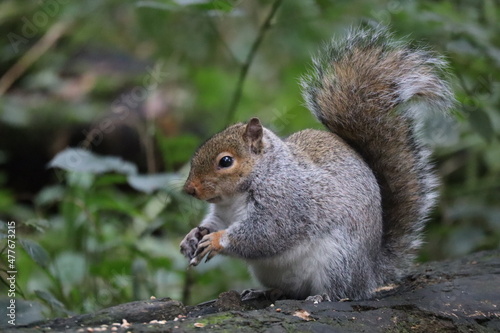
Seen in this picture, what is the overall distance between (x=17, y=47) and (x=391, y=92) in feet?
14.4

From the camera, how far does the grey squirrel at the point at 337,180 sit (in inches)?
97.4

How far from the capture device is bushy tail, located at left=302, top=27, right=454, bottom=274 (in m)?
2.73

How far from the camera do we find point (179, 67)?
23.8ft

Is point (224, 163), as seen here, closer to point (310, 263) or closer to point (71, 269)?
point (310, 263)

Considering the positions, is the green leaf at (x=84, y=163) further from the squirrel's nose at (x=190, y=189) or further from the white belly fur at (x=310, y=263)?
the white belly fur at (x=310, y=263)

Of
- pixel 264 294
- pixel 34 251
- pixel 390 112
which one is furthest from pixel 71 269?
pixel 390 112

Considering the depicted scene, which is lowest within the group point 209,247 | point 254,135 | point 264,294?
point 264,294

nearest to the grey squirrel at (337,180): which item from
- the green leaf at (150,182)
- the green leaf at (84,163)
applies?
the green leaf at (150,182)

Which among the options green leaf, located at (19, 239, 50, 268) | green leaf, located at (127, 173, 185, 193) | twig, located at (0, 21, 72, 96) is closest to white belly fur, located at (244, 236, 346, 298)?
green leaf, located at (19, 239, 50, 268)

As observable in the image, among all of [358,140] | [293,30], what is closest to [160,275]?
[293,30]

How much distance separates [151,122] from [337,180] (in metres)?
2.25

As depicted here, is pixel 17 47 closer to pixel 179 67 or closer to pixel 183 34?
pixel 179 67

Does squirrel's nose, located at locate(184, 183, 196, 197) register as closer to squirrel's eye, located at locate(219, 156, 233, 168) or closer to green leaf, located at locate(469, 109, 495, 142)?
squirrel's eye, located at locate(219, 156, 233, 168)

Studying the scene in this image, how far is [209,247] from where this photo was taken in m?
2.40
